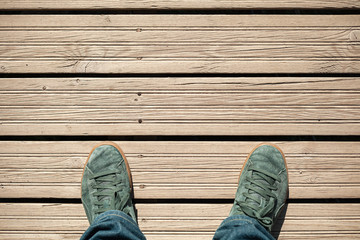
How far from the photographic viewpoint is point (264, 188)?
1129 mm

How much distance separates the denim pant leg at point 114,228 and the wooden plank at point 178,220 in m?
0.10

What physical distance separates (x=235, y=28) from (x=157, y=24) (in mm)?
358

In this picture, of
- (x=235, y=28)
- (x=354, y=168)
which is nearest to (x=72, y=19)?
(x=235, y=28)

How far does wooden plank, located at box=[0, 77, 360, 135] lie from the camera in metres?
1.10

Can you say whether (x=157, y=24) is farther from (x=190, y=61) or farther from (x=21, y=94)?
(x=21, y=94)

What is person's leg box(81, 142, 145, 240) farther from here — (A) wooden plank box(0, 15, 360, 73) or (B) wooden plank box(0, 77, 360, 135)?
(A) wooden plank box(0, 15, 360, 73)

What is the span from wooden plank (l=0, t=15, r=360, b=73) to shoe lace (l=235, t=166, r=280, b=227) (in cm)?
49

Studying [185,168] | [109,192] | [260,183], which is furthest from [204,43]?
[109,192]

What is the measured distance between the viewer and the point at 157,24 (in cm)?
111

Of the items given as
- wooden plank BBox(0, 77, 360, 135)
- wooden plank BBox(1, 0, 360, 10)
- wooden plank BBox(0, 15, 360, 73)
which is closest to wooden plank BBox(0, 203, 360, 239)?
wooden plank BBox(0, 77, 360, 135)

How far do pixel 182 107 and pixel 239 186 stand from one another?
1.44 ft

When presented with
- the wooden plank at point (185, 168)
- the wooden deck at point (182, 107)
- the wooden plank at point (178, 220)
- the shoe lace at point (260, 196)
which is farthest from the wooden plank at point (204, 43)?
the wooden plank at point (178, 220)

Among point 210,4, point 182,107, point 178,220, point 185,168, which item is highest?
point 210,4

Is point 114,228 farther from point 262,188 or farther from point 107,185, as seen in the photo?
point 262,188
